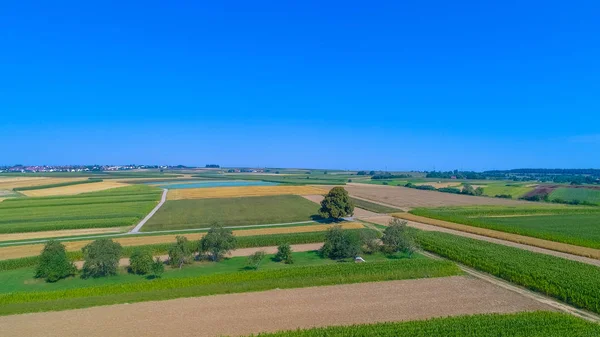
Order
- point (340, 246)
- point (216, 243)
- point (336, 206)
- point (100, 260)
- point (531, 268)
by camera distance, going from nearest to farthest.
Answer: point (531, 268) → point (100, 260) → point (216, 243) → point (340, 246) → point (336, 206)

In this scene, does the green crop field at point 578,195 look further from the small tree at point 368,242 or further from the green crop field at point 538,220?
the small tree at point 368,242

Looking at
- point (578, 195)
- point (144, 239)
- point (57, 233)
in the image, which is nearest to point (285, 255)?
point (144, 239)


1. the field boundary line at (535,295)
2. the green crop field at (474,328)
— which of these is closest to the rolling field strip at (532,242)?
the field boundary line at (535,295)

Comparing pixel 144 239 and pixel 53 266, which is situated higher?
pixel 53 266

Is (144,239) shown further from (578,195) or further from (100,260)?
(578,195)

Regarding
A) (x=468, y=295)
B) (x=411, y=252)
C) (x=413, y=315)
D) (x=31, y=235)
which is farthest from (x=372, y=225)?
(x=31, y=235)

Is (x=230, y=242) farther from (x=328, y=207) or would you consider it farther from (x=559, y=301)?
(x=559, y=301)
